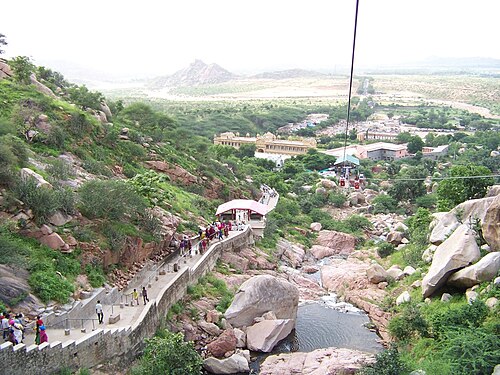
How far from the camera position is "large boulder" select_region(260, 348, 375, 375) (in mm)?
20094

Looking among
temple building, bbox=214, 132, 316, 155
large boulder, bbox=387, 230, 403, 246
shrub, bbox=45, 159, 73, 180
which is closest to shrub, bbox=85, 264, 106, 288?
shrub, bbox=45, 159, 73, 180

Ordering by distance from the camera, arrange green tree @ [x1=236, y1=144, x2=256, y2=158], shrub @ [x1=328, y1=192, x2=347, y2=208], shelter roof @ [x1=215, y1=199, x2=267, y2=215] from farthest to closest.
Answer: green tree @ [x1=236, y1=144, x2=256, y2=158] → shrub @ [x1=328, y1=192, x2=347, y2=208] → shelter roof @ [x1=215, y1=199, x2=267, y2=215]

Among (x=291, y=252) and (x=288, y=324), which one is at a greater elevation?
(x=288, y=324)

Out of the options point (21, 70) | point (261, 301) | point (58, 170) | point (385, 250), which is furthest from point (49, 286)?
point (21, 70)

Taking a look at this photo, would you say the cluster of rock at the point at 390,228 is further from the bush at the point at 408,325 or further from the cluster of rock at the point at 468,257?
the bush at the point at 408,325

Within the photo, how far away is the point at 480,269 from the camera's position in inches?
883

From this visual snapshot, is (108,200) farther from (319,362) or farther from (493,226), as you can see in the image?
(493,226)

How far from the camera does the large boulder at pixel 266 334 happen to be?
2253cm

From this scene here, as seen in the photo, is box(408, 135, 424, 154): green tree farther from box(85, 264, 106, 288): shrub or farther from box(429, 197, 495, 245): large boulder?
box(85, 264, 106, 288): shrub

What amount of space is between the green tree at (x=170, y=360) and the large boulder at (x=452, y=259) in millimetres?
11035

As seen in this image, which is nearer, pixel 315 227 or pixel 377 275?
pixel 377 275

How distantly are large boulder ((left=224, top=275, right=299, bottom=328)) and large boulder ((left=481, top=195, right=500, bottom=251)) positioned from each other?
8.31 meters

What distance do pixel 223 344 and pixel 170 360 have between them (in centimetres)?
432

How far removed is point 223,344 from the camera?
21.6 m
